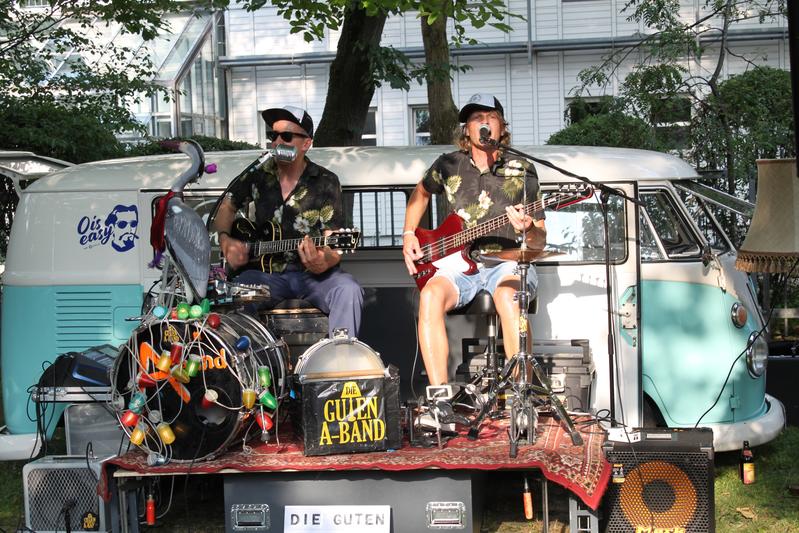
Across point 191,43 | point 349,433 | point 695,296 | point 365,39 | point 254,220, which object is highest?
point 191,43

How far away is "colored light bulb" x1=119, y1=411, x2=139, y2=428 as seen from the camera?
5.23m

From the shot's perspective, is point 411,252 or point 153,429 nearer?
point 153,429

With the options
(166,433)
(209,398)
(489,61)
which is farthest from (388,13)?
(489,61)

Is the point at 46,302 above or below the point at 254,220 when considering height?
below

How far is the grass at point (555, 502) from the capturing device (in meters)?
5.86

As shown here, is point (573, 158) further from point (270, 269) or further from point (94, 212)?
point (94, 212)

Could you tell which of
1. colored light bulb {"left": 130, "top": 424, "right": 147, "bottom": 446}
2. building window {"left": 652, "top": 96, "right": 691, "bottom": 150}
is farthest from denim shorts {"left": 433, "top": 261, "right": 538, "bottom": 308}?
building window {"left": 652, "top": 96, "right": 691, "bottom": 150}

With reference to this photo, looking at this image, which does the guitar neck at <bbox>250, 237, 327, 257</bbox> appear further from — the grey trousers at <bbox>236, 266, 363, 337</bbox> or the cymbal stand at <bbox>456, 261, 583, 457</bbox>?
the cymbal stand at <bbox>456, 261, 583, 457</bbox>

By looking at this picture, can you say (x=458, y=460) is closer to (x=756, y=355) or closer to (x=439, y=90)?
(x=756, y=355)

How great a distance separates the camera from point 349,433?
525 cm

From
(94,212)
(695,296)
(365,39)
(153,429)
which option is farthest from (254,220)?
(365,39)

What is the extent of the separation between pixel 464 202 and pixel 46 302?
276 cm

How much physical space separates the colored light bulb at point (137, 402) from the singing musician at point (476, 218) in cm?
151

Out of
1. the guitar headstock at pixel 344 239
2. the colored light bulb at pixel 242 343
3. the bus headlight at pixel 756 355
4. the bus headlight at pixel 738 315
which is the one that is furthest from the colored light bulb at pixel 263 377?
the bus headlight at pixel 756 355
